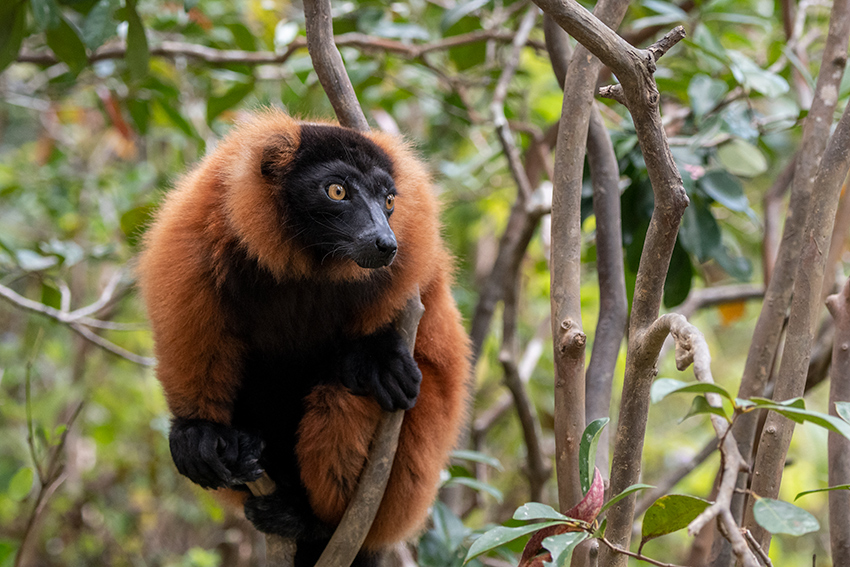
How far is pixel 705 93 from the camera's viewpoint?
2.80 metres

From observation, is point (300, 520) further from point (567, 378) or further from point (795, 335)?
point (795, 335)

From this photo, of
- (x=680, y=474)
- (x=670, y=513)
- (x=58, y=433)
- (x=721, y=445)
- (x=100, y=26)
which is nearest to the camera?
(x=721, y=445)

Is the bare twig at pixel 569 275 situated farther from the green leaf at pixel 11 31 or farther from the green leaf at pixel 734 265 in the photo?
the green leaf at pixel 11 31

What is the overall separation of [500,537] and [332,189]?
118 centimetres

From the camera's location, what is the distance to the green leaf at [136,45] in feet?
8.75

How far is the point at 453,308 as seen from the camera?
8.11ft

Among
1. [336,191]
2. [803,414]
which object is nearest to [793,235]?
[803,414]


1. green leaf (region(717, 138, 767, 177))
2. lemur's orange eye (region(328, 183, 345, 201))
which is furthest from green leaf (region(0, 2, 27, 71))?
green leaf (region(717, 138, 767, 177))

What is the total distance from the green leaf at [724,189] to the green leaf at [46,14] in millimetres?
2472

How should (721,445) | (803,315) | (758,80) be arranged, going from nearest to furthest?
(721,445) → (803,315) → (758,80)

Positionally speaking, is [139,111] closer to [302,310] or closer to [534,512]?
[302,310]

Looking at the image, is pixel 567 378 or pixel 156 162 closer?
pixel 567 378

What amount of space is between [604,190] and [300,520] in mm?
1402

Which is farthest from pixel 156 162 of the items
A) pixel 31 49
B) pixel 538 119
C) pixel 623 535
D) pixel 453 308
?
pixel 623 535
